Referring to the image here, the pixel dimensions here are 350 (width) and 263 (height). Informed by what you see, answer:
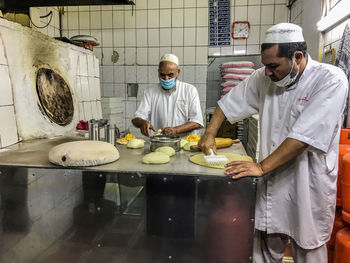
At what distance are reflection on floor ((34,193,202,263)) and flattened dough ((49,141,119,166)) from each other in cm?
26

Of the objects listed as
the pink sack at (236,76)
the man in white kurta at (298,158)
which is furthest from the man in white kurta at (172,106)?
the pink sack at (236,76)

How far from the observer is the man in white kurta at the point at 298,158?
1.28 meters

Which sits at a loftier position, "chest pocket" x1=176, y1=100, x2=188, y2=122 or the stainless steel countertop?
"chest pocket" x1=176, y1=100, x2=188, y2=122

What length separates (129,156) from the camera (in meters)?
1.64

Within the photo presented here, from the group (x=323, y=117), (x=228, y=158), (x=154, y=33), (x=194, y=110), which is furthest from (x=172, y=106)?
(x=154, y=33)

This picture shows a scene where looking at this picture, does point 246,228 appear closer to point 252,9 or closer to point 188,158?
point 188,158

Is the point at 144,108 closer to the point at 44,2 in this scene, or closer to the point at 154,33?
the point at 44,2

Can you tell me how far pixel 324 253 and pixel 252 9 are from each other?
141 inches

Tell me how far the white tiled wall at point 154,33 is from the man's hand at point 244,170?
9.85 feet

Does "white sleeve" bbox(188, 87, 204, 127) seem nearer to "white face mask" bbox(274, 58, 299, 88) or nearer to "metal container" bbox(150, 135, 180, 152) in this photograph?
"metal container" bbox(150, 135, 180, 152)

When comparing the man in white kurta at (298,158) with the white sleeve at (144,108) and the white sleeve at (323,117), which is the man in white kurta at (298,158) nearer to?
the white sleeve at (323,117)

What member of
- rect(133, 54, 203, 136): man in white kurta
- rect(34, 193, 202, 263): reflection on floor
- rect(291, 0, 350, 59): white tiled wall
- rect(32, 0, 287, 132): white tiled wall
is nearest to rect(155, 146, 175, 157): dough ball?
rect(34, 193, 202, 263): reflection on floor

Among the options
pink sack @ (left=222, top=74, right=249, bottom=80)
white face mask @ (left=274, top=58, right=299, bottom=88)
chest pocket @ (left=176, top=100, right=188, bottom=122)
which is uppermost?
pink sack @ (left=222, top=74, right=249, bottom=80)

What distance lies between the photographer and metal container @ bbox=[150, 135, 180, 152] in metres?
1.72
